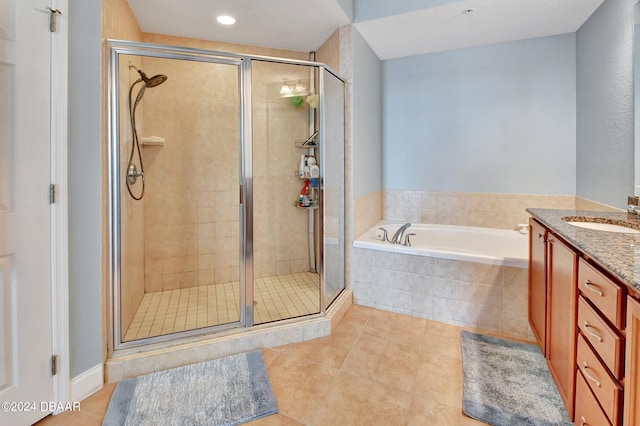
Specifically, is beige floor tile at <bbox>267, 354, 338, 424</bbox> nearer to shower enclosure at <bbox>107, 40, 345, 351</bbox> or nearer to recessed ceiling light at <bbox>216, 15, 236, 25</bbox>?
shower enclosure at <bbox>107, 40, 345, 351</bbox>

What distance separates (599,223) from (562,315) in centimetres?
70

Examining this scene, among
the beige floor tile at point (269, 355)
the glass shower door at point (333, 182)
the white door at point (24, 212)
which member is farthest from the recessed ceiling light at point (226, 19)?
the beige floor tile at point (269, 355)

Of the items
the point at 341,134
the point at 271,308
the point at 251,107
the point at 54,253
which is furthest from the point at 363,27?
the point at 54,253

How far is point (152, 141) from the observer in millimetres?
2615

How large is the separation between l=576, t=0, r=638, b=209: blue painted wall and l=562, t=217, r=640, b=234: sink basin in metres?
0.46

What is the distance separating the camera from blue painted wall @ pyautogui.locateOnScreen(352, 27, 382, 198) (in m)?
2.78

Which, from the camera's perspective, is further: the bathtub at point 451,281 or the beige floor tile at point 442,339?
the bathtub at point 451,281

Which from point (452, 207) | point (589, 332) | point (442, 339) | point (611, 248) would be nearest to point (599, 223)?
point (611, 248)

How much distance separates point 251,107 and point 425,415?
2057 millimetres

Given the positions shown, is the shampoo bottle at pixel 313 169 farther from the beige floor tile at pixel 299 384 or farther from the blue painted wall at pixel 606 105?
the blue painted wall at pixel 606 105

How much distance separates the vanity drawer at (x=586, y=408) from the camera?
99 cm

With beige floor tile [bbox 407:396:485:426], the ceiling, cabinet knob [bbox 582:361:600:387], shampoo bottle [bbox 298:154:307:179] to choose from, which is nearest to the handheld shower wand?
the ceiling

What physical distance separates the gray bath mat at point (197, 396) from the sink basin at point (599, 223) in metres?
1.84

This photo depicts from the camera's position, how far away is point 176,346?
6.38 ft
